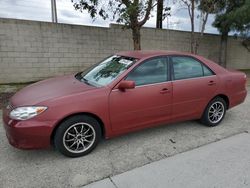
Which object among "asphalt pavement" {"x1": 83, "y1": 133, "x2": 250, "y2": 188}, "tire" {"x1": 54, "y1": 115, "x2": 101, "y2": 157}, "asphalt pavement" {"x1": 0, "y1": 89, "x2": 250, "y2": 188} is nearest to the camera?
"asphalt pavement" {"x1": 83, "y1": 133, "x2": 250, "y2": 188}

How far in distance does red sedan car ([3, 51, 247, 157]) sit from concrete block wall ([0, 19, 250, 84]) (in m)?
4.59

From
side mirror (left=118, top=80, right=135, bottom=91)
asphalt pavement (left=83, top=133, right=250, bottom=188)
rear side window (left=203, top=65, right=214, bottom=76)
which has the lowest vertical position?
asphalt pavement (left=83, top=133, right=250, bottom=188)

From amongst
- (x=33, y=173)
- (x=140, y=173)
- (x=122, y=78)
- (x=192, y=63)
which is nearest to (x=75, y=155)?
A: (x=33, y=173)

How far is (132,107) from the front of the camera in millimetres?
3436

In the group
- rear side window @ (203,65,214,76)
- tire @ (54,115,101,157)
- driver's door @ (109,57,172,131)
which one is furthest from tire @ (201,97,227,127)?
tire @ (54,115,101,157)

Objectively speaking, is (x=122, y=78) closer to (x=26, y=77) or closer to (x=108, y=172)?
(x=108, y=172)

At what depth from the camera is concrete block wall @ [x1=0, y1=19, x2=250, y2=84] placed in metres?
7.49

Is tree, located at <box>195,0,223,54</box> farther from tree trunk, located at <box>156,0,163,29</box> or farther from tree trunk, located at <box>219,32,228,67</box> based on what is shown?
tree trunk, located at <box>219,32,228,67</box>

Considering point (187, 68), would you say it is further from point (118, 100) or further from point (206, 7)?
point (206, 7)

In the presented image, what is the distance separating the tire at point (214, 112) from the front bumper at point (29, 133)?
9.34 ft

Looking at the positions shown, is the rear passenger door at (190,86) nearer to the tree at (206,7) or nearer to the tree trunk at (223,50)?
the tree at (206,7)

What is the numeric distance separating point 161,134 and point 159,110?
533 millimetres

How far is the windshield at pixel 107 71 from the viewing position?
3535mm

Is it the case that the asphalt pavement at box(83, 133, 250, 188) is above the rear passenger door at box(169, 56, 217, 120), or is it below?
below
